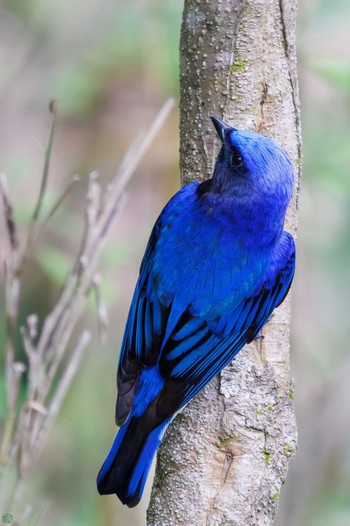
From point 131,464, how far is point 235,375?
19.3 inches

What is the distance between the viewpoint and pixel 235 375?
9.61ft

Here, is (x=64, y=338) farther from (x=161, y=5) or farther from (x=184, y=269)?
(x=161, y=5)

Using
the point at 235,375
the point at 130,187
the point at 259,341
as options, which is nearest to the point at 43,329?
the point at 235,375

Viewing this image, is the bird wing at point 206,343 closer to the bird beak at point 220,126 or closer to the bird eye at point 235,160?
the bird eye at point 235,160

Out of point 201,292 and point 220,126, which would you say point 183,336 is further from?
point 220,126

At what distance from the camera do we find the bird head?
2.84m

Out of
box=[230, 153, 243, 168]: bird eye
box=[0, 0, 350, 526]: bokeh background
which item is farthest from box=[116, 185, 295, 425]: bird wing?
box=[0, 0, 350, 526]: bokeh background

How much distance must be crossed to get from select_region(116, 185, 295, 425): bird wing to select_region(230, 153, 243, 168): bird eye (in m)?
0.40

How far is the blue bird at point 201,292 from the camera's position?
2.87m

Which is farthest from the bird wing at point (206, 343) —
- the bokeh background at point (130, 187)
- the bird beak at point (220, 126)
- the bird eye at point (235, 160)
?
the bokeh background at point (130, 187)

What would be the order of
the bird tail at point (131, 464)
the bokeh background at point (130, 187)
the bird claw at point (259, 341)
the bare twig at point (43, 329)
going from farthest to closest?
the bokeh background at point (130, 187) < the bird claw at point (259, 341) < the bird tail at point (131, 464) < the bare twig at point (43, 329)

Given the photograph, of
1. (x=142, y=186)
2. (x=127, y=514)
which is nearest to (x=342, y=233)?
(x=142, y=186)

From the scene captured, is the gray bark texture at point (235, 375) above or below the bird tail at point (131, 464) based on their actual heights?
above

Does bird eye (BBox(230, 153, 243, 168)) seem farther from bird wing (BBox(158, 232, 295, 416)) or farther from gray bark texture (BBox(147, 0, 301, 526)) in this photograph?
bird wing (BBox(158, 232, 295, 416))
